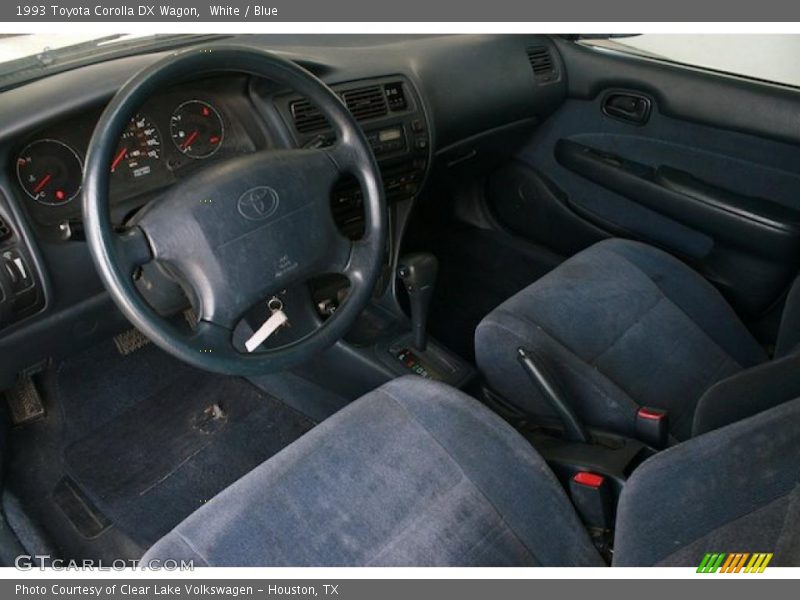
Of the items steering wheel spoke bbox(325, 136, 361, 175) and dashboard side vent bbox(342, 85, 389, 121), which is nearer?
steering wheel spoke bbox(325, 136, 361, 175)

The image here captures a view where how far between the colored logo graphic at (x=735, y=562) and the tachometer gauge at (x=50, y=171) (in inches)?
42.6

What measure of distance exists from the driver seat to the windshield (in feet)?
2.53

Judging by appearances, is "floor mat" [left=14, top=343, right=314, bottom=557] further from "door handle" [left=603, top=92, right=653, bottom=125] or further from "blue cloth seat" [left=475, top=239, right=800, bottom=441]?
"door handle" [left=603, top=92, right=653, bottom=125]

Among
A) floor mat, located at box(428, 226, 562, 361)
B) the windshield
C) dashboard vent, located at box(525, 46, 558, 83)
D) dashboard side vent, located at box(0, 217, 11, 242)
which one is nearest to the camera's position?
dashboard side vent, located at box(0, 217, 11, 242)

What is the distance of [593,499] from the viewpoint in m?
1.13

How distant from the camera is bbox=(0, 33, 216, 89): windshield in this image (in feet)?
4.18

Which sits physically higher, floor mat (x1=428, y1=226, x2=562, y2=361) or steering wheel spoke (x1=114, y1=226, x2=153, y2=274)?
steering wheel spoke (x1=114, y1=226, x2=153, y2=274)

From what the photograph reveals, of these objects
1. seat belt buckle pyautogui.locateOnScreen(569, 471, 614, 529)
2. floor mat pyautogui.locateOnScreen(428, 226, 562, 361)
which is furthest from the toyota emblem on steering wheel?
floor mat pyautogui.locateOnScreen(428, 226, 562, 361)

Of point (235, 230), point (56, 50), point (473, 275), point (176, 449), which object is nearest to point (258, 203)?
point (235, 230)

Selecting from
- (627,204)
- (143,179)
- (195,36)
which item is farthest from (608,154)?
(143,179)

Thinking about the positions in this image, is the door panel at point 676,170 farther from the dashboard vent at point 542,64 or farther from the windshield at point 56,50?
the windshield at point 56,50

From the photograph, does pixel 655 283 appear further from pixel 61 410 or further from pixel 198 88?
pixel 61 410

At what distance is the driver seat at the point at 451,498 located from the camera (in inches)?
33.0

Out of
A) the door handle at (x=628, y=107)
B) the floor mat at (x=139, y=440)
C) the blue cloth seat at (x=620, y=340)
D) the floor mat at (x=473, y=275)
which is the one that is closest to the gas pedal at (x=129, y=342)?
the floor mat at (x=139, y=440)
